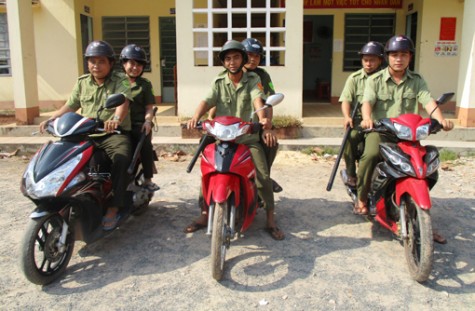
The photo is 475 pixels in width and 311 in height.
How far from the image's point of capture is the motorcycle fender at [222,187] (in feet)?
10.3

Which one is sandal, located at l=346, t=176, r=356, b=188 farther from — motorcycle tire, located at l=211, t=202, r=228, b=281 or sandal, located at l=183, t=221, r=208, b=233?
motorcycle tire, located at l=211, t=202, r=228, b=281

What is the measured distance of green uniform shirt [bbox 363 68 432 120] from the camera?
12.9 ft

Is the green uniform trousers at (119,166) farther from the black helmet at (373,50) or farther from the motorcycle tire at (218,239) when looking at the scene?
the black helmet at (373,50)

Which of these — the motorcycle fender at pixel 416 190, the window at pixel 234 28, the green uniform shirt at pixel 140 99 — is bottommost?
the motorcycle fender at pixel 416 190

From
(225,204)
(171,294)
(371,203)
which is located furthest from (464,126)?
(171,294)

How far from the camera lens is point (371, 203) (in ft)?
12.8

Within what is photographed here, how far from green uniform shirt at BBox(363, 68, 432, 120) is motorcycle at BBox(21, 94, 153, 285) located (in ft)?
7.51

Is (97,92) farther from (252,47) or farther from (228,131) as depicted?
(252,47)

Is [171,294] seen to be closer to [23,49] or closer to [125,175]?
[125,175]

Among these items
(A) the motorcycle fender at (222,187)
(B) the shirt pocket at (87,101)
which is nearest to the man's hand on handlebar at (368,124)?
(A) the motorcycle fender at (222,187)

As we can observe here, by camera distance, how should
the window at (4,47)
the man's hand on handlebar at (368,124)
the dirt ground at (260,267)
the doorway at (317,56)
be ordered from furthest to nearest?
the doorway at (317,56) → the window at (4,47) → the man's hand on handlebar at (368,124) → the dirt ground at (260,267)

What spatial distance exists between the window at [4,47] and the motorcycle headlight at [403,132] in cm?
988

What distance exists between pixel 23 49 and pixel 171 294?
6.95 m

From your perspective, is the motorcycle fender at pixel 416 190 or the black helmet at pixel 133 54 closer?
the motorcycle fender at pixel 416 190
